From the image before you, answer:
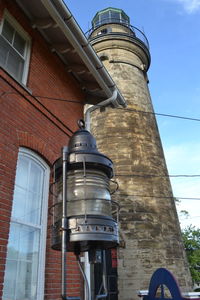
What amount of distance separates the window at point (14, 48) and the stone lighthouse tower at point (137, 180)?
13.2 ft

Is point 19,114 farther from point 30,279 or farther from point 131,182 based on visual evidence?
point 131,182

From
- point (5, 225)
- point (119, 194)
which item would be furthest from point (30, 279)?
point (119, 194)

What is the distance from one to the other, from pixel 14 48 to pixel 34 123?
1.35 meters

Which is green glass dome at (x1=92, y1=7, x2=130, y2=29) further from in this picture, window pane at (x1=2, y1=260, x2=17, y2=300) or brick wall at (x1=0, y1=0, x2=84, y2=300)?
window pane at (x1=2, y1=260, x2=17, y2=300)

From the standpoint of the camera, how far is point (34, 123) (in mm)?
4332

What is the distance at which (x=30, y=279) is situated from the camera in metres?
3.60

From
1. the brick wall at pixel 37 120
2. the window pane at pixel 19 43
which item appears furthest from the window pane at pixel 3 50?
the brick wall at pixel 37 120

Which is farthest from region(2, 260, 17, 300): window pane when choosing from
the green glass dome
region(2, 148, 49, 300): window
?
the green glass dome

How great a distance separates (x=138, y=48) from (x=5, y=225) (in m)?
12.3

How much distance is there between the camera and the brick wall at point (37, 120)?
3592 millimetres

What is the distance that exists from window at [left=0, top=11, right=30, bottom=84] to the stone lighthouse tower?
13.2 ft

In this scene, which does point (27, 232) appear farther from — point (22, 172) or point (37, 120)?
point (37, 120)

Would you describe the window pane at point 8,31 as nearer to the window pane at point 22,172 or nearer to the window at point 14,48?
the window at point 14,48

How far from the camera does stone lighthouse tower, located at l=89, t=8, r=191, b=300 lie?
350 inches
